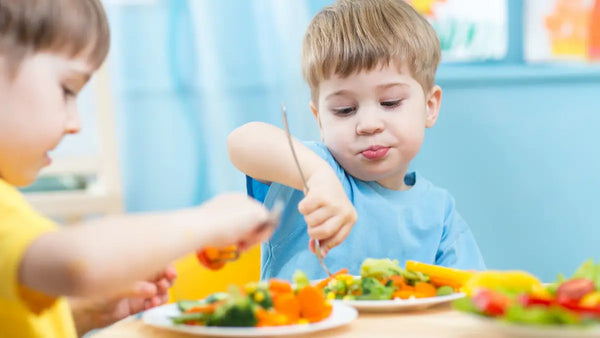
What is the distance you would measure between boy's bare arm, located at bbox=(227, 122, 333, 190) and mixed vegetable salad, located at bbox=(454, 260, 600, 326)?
36cm

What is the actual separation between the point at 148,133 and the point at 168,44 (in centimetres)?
27

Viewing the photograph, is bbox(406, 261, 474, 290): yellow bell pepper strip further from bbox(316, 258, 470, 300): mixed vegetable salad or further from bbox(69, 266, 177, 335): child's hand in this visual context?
bbox(69, 266, 177, 335): child's hand

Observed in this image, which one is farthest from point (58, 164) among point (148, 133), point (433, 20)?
point (433, 20)

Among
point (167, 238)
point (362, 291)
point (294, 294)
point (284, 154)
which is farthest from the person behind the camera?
point (284, 154)

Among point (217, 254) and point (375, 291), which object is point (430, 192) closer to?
point (375, 291)

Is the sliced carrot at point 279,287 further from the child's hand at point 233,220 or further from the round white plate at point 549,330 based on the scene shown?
the round white plate at point 549,330

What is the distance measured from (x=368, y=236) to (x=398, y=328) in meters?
0.49

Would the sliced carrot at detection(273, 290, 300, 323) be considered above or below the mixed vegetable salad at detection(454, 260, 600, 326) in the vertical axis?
below

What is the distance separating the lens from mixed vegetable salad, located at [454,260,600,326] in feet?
1.77

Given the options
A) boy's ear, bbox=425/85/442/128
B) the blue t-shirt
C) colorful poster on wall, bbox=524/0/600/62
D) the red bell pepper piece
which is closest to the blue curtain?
colorful poster on wall, bbox=524/0/600/62

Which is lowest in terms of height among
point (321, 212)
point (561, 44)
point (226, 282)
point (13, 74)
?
point (226, 282)

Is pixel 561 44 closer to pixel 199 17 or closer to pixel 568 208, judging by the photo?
pixel 568 208

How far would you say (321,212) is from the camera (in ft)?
2.89

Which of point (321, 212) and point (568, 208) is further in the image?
point (568, 208)
